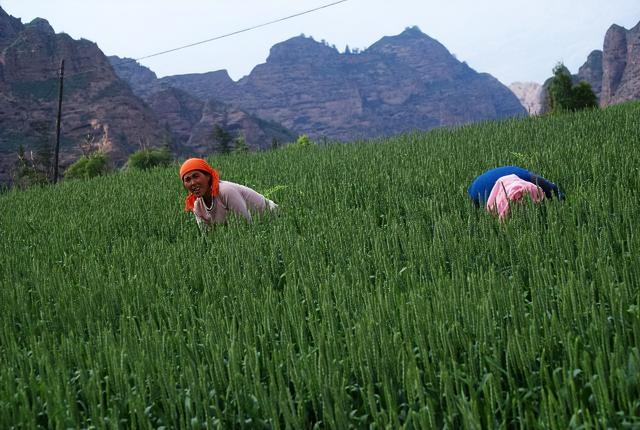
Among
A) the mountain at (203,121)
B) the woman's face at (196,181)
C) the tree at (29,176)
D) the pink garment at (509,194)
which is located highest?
the mountain at (203,121)

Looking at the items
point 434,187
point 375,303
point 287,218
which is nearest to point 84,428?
point 375,303

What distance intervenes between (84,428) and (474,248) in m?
2.21

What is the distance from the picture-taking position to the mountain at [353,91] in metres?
157

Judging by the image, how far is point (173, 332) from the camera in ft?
9.73

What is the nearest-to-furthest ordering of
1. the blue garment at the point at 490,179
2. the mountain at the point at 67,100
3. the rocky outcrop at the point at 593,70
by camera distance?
the blue garment at the point at 490,179
the mountain at the point at 67,100
the rocky outcrop at the point at 593,70

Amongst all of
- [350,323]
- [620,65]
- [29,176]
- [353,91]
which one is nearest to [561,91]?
[350,323]

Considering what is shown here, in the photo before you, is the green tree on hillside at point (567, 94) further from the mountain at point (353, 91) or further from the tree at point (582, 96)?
the mountain at point (353, 91)

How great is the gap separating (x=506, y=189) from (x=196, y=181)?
101 inches

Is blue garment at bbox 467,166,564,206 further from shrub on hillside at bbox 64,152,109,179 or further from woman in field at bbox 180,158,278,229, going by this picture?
shrub on hillside at bbox 64,152,109,179

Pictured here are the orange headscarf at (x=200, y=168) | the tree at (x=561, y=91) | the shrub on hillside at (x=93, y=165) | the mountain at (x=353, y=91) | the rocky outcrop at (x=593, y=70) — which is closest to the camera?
the orange headscarf at (x=200, y=168)

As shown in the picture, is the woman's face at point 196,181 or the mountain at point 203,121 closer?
the woman's face at point 196,181

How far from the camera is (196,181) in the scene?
5406 mm

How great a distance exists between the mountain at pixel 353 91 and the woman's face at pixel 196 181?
140 m

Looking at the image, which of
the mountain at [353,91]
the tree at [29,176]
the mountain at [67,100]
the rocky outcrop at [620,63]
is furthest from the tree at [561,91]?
the mountain at [353,91]
